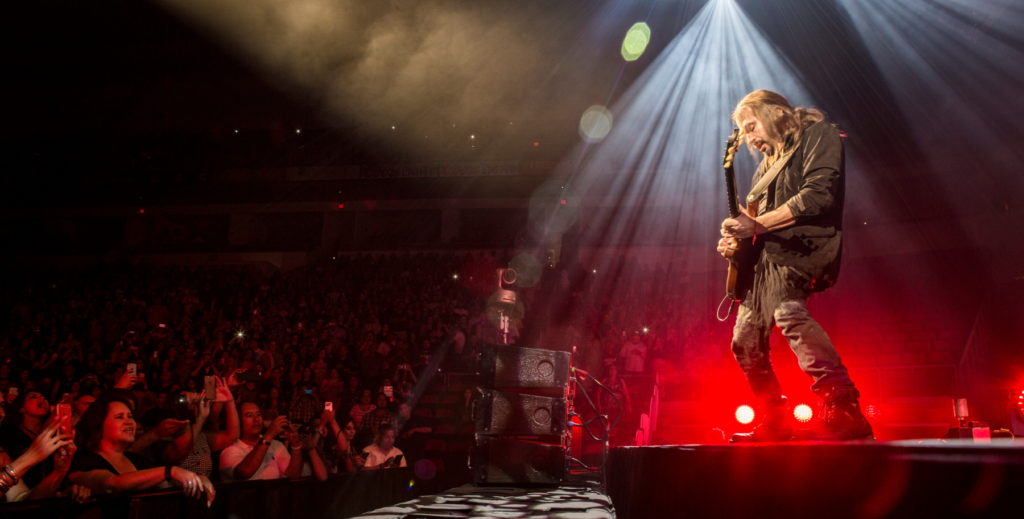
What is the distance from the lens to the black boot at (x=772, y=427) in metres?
2.04

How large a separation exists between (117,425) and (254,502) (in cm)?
68

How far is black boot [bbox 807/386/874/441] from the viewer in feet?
5.92

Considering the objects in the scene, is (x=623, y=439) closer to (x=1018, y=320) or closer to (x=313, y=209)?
(x=1018, y=320)

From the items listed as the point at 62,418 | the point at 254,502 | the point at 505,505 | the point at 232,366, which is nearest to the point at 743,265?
the point at 505,505

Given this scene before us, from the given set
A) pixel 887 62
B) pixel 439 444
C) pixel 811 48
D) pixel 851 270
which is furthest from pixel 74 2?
pixel 851 270

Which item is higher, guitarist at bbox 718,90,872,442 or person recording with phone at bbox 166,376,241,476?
guitarist at bbox 718,90,872,442

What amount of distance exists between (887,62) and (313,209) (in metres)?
15.7

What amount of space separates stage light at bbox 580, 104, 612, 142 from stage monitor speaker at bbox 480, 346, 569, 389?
401 inches

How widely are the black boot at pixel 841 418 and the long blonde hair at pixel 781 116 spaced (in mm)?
931

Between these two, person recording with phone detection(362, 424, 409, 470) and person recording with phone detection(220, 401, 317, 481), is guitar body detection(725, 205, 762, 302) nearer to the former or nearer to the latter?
person recording with phone detection(220, 401, 317, 481)

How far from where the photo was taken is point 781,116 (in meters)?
2.31

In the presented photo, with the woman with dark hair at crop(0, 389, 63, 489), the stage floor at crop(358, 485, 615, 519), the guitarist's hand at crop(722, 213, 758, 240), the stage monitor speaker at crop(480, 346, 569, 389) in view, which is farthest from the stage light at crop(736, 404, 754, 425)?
the woman with dark hair at crop(0, 389, 63, 489)

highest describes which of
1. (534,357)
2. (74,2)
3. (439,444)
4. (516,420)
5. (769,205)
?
(74,2)

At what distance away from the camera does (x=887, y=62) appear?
912 centimetres
